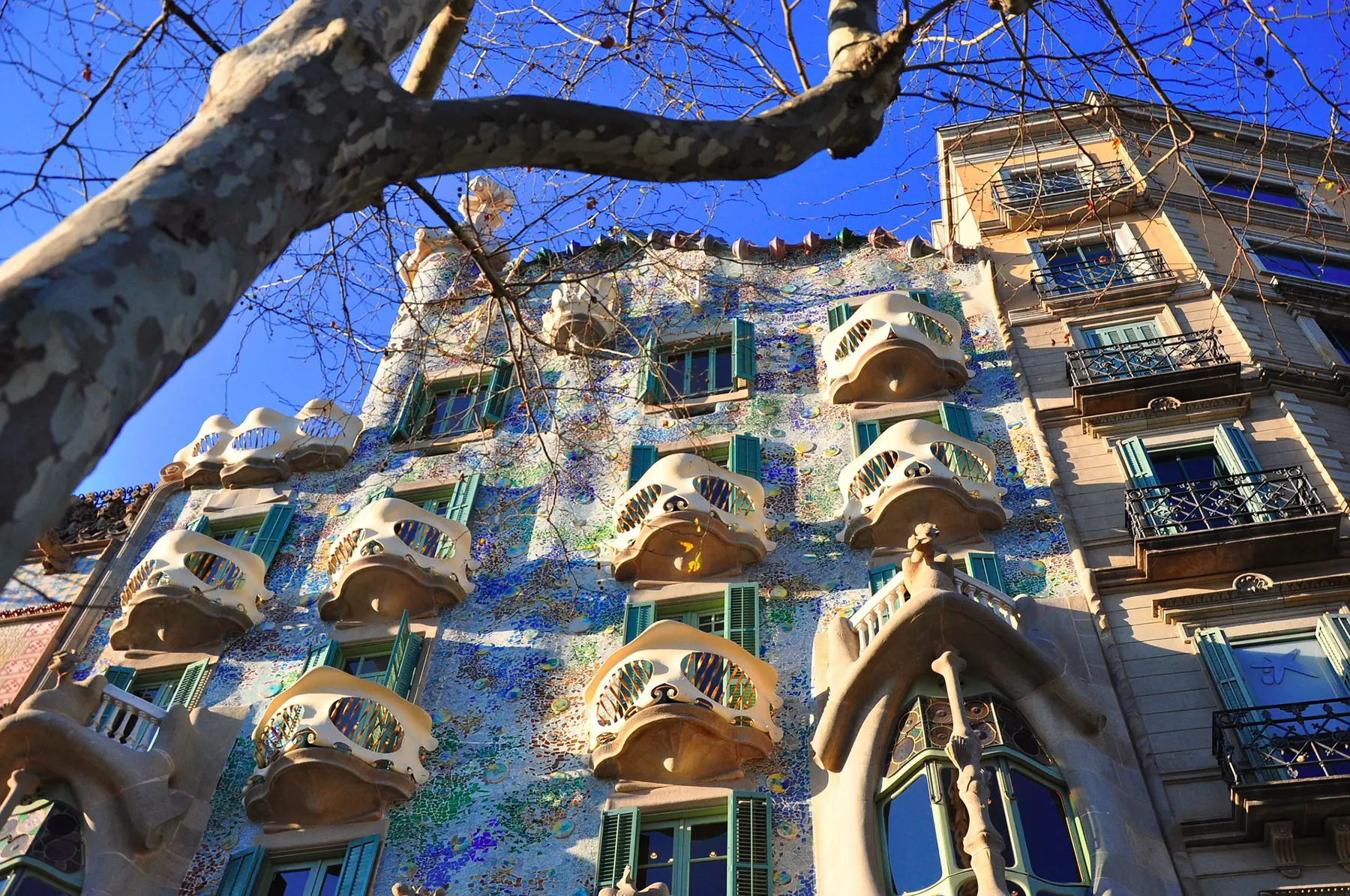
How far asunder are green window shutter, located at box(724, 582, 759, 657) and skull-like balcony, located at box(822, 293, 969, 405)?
159 inches

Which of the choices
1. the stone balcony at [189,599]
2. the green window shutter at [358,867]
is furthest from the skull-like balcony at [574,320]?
the green window shutter at [358,867]

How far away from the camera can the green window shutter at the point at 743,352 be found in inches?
758

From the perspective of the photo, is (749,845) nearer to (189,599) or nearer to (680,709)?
(680,709)

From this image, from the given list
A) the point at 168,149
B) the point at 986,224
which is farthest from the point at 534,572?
the point at 168,149

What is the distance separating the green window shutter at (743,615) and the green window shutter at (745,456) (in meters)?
2.16

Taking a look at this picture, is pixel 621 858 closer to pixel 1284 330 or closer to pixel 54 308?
pixel 54 308

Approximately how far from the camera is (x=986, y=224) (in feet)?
70.0

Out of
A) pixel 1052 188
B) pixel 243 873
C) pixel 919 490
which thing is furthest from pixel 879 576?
pixel 1052 188

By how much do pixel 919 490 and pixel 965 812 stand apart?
4.96 m

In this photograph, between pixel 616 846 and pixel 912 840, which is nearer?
pixel 912 840

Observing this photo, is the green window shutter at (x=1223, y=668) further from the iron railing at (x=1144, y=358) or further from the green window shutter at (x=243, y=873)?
the green window shutter at (x=243, y=873)

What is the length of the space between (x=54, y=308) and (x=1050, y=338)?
54.5ft

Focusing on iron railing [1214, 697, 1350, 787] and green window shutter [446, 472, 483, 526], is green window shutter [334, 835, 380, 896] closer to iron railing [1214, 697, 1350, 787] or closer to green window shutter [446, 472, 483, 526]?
green window shutter [446, 472, 483, 526]

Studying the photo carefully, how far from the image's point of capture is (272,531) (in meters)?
18.4
